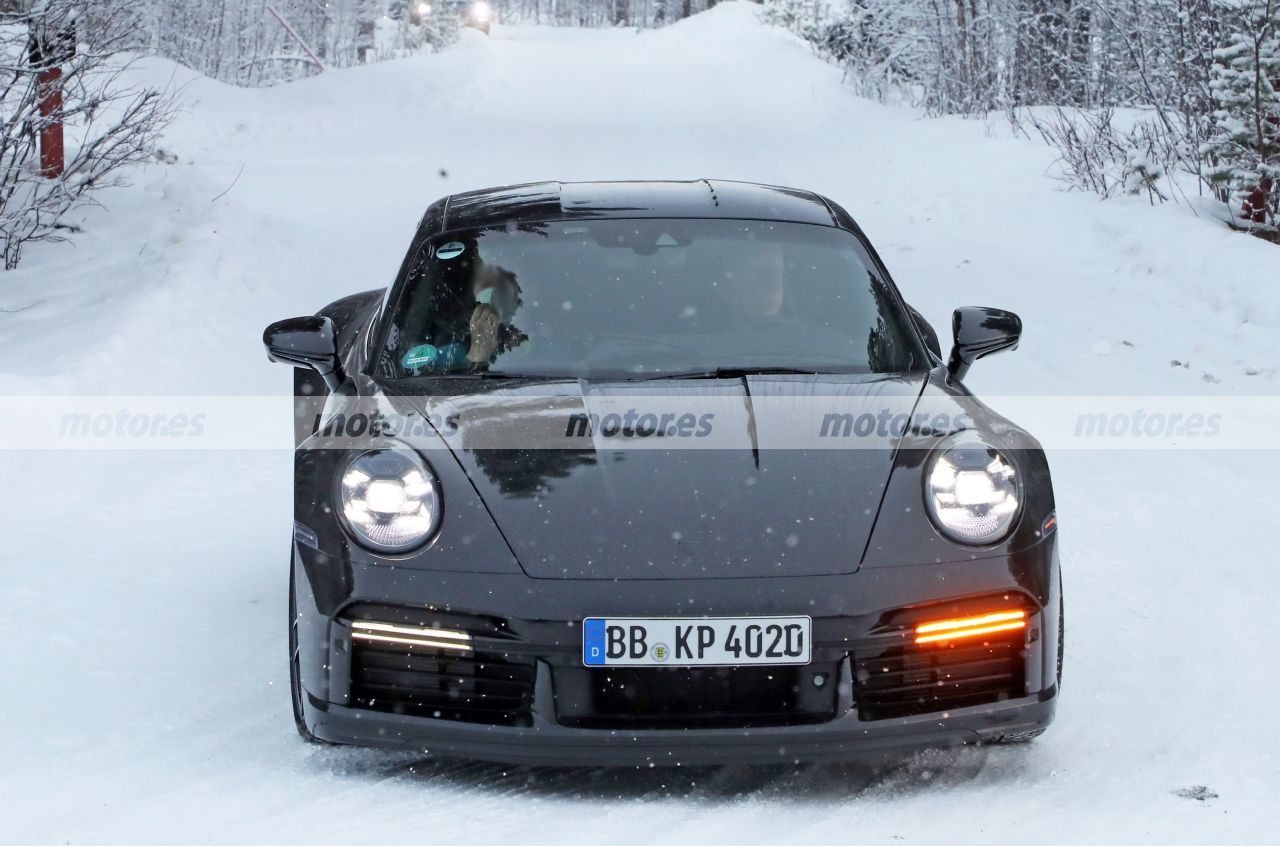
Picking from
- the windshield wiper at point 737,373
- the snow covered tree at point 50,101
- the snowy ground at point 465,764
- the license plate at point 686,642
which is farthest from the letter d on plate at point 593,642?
the snow covered tree at point 50,101

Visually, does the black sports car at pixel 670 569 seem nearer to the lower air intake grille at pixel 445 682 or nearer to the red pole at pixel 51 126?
the lower air intake grille at pixel 445 682

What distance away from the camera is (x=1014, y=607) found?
3338 millimetres

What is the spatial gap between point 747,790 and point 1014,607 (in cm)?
73

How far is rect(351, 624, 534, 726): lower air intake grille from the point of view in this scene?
3.22 m

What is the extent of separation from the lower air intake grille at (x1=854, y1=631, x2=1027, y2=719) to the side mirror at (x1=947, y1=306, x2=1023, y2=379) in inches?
50.5

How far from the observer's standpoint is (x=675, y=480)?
352 centimetres

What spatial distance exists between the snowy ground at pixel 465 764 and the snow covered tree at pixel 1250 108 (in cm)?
44

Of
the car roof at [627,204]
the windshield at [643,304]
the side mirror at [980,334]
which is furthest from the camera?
the car roof at [627,204]

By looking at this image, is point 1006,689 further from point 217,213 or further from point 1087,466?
point 217,213

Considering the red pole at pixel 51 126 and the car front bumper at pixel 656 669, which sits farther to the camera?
the red pole at pixel 51 126

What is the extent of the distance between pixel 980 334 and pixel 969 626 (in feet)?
4.58

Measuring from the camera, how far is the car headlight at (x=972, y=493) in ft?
11.2

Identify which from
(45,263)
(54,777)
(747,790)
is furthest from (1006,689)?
(45,263)

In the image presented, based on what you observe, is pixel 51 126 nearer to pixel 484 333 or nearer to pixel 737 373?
pixel 484 333
